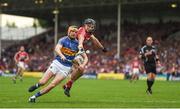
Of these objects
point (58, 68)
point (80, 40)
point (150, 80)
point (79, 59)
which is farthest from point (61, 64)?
point (150, 80)

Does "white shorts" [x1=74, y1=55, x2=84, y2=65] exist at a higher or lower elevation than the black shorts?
higher

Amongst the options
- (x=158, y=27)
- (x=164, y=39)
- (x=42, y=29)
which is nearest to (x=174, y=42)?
(x=164, y=39)

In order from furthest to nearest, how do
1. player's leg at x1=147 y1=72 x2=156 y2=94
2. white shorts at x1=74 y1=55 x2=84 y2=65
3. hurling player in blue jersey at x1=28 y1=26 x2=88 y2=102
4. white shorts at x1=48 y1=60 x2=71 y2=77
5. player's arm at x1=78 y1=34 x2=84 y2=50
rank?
player's leg at x1=147 y1=72 x2=156 y2=94 < white shorts at x1=74 y1=55 x2=84 y2=65 < player's arm at x1=78 y1=34 x2=84 y2=50 < white shorts at x1=48 y1=60 x2=71 y2=77 < hurling player in blue jersey at x1=28 y1=26 x2=88 y2=102

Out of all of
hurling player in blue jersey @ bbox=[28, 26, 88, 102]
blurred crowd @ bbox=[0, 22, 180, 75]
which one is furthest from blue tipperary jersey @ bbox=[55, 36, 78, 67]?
blurred crowd @ bbox=[0, 22, 180, 75]

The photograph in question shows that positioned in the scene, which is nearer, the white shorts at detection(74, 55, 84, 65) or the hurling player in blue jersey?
the hurling player in blue jersey

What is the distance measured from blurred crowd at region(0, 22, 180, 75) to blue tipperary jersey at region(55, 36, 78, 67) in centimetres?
3387

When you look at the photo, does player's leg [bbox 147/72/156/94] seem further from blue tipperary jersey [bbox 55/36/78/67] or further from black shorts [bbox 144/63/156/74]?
blue tipperary jersey [bbox 55/36/78/67]

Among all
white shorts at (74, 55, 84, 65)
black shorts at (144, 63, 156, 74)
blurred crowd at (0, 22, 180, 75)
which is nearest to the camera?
white shorts at (74, 55, 84, 65)

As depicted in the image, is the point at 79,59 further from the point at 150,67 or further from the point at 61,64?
the point at 150,67

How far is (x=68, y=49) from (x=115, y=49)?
47227 mm

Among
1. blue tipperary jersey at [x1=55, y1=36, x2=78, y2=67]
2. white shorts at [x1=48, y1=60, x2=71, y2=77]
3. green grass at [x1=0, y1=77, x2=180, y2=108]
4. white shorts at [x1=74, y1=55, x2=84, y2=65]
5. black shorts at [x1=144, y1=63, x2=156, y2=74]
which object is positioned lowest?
green grass at [x1=0, y1=77, x2=180, y2=108]

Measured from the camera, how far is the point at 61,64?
653 inches

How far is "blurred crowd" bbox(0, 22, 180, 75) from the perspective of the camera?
55.9 m

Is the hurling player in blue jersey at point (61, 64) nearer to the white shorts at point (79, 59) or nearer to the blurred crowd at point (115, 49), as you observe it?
the white shorts at point (79, 59)
